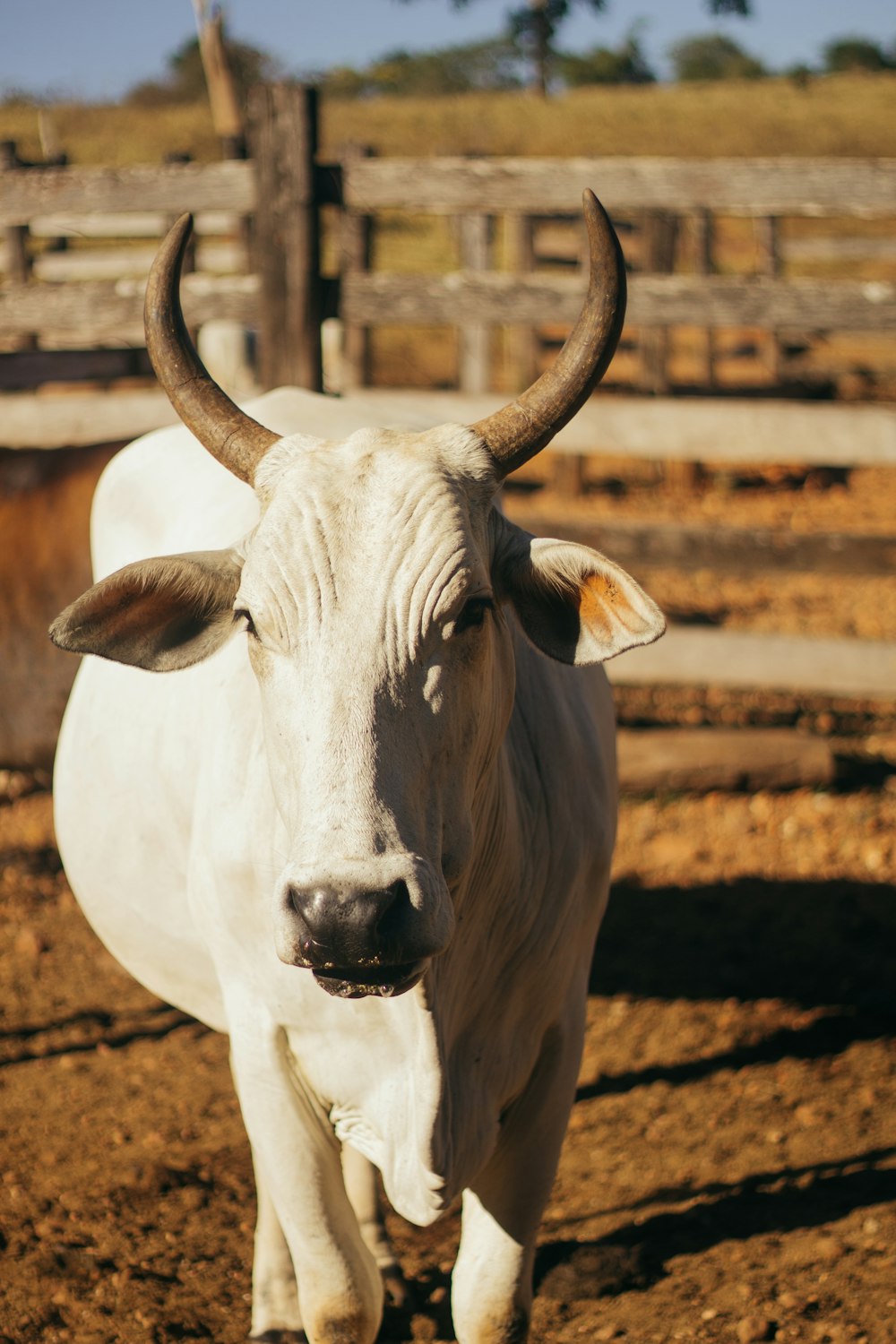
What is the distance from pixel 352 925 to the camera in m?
1.78

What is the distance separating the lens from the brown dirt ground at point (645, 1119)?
3.09 m

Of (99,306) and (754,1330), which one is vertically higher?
(99,306)

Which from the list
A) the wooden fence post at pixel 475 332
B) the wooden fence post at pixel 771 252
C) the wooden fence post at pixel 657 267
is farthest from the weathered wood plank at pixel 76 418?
the wooden fence post at pixel 771 252

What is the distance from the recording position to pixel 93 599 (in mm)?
2289

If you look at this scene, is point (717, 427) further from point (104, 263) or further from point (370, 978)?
point (104, 263)

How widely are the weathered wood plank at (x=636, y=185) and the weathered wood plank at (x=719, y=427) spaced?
759 mm

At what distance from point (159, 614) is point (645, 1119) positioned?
2248 millimetres

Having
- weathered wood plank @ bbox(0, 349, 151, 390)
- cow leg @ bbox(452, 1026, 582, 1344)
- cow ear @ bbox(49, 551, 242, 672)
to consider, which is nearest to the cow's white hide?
cow leg @ bbox(452, 1026, 582, 1344)

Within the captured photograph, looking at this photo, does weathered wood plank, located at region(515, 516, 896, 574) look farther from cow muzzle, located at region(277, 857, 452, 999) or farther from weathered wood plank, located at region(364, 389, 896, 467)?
cow muzzle, located at region(277, 857, 452, 999)

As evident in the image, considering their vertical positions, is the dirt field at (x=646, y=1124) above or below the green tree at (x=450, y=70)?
below

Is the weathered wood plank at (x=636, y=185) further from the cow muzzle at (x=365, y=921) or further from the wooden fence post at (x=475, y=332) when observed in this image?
the wooden fence post at (x=475, y=332)

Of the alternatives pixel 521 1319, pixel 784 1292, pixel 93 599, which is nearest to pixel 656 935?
pixel 784 1292

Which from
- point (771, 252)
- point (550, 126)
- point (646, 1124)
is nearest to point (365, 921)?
point (646, 1124)

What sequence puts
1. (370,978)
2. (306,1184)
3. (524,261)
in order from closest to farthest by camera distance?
(370,978), (306,1184), (524,261)
